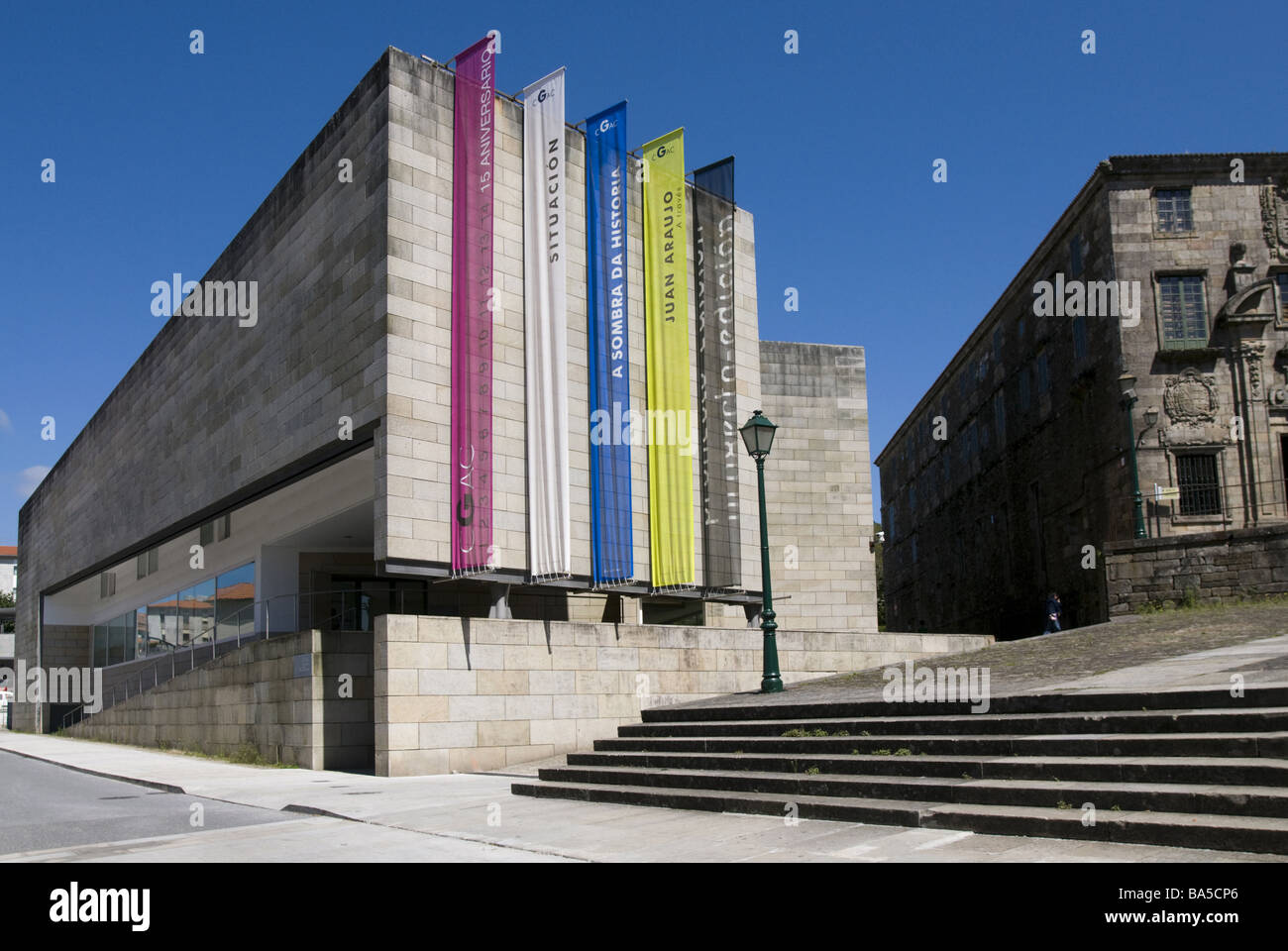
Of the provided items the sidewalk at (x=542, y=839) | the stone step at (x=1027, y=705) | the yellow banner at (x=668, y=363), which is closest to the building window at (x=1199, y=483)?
the yellow banner at (x=668, y=363)

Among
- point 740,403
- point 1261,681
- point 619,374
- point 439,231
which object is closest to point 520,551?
Result: point 619,374

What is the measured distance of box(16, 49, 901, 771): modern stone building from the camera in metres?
18.8

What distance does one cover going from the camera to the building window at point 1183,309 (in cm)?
2923

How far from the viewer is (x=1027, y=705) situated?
10.5 m

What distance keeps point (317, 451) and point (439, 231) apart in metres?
5.08

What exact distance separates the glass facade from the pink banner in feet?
23.4

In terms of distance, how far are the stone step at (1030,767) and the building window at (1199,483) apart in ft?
69.2

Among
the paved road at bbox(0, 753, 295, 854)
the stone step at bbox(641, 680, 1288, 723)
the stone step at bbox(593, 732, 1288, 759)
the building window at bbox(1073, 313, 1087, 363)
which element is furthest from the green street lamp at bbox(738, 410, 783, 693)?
the building window at bbox(1073, 313, 1087, 363)

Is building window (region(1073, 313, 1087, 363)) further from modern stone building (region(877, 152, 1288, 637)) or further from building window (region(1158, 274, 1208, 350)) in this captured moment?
building window (region(1158, 274, 1208, 350))

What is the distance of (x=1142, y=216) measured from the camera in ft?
98.0

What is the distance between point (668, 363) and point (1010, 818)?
1676cm

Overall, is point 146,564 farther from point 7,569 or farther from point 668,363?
point 7,569

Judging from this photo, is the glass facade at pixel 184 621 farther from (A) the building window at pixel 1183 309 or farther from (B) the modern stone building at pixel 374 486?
(A) the building window at pixel 1183 309

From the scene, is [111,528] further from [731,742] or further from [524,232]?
[731,742]
